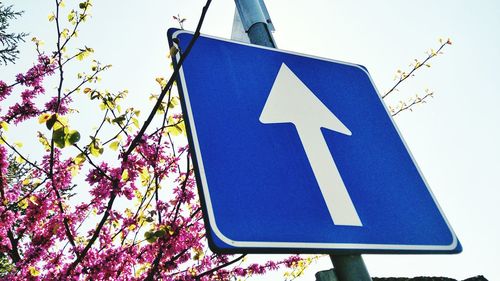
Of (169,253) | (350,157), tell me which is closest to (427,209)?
(350,157)

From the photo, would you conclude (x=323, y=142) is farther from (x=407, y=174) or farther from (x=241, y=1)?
(x=241, y=1)

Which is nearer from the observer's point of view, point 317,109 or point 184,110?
point 184,110

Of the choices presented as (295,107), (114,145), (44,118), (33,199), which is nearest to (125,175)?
(114,145)

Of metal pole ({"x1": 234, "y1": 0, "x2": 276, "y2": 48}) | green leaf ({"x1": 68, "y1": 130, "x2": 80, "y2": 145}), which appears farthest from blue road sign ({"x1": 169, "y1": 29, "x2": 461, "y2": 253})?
green leaf ({"x1": 68, "y1": 130, "x2": 80, "y2": 145})

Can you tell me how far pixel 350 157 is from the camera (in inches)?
38.7

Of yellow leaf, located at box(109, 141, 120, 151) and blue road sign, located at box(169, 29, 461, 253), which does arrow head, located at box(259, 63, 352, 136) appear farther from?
yellow leaf, located at box(109, 141, 120, 151)

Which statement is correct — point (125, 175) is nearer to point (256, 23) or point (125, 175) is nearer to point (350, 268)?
point (256, 23)

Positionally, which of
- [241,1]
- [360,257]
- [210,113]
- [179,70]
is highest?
[241,1]

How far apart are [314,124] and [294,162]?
19 cm

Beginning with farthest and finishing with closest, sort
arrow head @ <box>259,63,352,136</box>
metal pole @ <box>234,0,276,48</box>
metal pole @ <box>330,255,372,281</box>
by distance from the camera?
1. metal pole @ <box>234,0,276,48</box>
2. arrow head @ <box>259,63,352,136</box>
3. metal pole @ <box>330,255,372,281</box>

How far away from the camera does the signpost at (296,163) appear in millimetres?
724

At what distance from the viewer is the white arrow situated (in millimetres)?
841

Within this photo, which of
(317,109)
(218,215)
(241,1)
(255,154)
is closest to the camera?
(218,215)

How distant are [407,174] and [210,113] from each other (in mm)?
724
